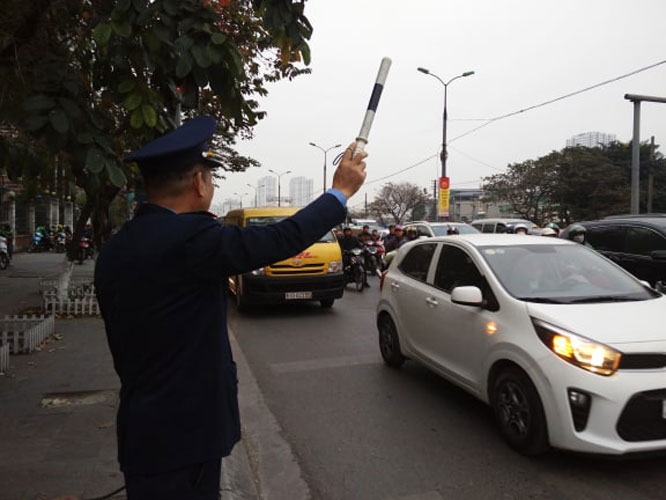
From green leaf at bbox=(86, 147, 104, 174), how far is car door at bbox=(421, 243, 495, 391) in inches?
121

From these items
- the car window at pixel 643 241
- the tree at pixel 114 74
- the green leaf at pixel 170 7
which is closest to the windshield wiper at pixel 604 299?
the tree at pixel 114 74

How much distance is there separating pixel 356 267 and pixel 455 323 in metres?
9.18

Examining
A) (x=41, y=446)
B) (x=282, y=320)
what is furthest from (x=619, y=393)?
(x=282, y=320)

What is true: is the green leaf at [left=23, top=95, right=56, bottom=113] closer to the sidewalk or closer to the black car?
the sidewalk

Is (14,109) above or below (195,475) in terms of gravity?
above

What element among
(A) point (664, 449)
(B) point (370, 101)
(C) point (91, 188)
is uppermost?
(B) point (370, 101)

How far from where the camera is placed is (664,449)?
3574 mm

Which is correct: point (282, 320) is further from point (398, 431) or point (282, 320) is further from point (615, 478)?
point (615, 478)

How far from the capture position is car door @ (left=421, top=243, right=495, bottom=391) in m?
4.61

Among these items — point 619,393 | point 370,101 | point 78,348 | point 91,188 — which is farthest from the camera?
point 78,348

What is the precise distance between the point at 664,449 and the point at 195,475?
309cm

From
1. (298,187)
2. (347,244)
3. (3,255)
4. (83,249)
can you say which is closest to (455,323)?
(347,244)

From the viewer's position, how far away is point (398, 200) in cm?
7219

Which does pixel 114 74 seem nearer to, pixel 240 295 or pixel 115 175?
pixel 115 175
